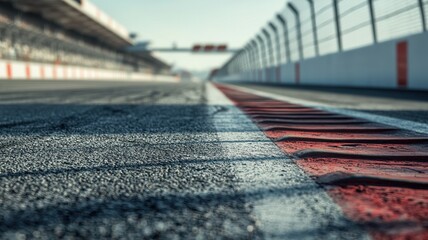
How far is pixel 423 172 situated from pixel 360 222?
849 mm

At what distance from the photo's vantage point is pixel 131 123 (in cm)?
360

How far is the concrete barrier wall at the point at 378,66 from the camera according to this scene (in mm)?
10773

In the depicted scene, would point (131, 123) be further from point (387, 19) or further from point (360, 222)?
point (387, 19)

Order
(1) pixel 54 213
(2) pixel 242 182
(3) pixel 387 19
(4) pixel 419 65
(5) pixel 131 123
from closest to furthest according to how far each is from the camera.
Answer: (1) pixel 54 213, (2) pixel 242 182, (5) pixel 131 123, (4) pixel 419 65, (3) pixel 387 19

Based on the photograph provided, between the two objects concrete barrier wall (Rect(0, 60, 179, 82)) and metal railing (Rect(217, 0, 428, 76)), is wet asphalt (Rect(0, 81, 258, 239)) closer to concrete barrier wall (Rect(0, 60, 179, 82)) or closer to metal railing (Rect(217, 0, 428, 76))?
metal railing (Rect(217, 0, 428, 76))

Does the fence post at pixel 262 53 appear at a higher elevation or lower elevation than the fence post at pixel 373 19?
higher

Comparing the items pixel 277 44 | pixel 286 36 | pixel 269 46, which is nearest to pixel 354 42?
pixel 286 36

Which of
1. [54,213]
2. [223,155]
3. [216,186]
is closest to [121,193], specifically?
[54,213]

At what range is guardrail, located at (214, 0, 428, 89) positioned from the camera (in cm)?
1109

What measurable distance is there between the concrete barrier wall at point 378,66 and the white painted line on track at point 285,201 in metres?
10.3

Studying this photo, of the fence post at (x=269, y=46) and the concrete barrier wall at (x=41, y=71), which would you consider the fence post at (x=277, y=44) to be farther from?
the concrete barrier wall at (x=41, y=71)

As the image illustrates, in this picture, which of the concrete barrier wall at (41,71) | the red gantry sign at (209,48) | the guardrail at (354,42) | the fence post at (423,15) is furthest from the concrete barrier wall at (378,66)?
the red gantry sign at (209,48)

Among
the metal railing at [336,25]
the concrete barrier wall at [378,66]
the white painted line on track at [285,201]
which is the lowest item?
the white painted line on track at [285,201]

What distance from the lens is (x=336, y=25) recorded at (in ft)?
55.0
